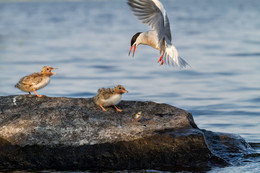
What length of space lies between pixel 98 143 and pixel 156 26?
2.76m

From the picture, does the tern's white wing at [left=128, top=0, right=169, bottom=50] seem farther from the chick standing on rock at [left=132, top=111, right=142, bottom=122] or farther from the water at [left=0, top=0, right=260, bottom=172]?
the chick standing on rock at [left=132, top=111, right=142, bottom=122]

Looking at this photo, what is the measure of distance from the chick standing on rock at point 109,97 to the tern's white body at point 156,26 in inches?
75.2

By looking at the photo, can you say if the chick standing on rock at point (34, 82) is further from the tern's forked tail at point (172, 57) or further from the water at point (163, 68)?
the water at point (163, 68)

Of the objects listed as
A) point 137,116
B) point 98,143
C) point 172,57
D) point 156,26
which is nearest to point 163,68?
point 172,57

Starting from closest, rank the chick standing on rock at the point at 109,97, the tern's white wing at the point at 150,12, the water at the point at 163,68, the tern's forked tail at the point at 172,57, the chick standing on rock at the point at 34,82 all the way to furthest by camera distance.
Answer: the chick standing on rock at the point at 109,97 < the chick standing on rock at the point at 34,82 < the tern's white wing at the point at 150,12 < the tern's forked tail at the point at 172,57 < the water at the point at 163,68

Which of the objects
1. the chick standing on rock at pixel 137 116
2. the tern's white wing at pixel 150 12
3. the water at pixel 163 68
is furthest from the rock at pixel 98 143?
the tern's white wing at pixel 150 12

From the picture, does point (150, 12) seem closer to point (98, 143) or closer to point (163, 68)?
point (98, 143)

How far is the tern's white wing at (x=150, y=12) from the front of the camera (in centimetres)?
812

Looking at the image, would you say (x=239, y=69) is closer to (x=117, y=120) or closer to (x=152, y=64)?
(x=152, y=64)

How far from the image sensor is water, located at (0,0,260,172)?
10430mm

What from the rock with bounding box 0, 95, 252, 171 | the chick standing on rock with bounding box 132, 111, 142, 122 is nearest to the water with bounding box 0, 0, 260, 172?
the rock with bounding box 0, 95, 252, 171

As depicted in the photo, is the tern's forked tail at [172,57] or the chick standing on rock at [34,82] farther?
the tern's forked tail at [172,57]

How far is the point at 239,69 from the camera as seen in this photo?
49.2ft

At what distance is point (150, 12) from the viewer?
26.9ft
